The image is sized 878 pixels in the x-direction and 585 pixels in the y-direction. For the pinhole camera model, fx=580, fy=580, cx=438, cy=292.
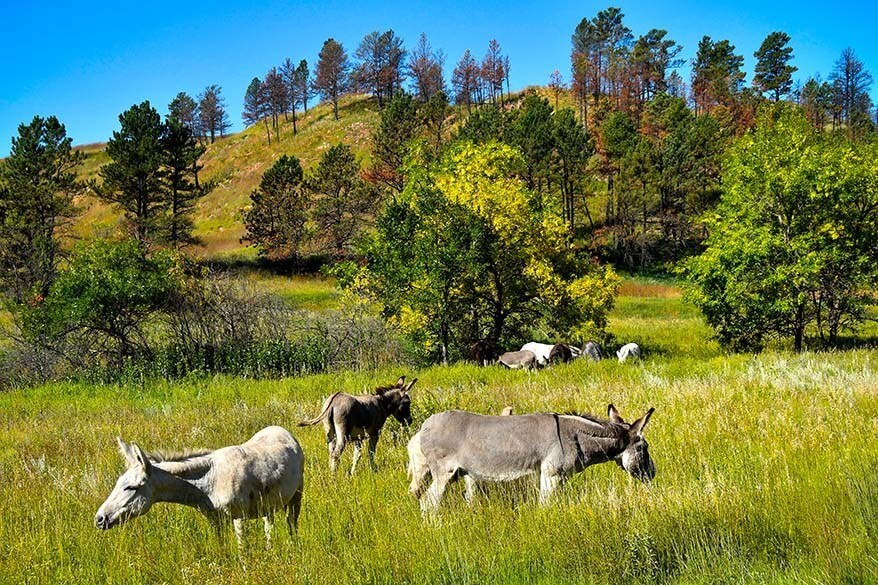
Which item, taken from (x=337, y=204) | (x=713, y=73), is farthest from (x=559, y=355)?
(x=713, y=73)

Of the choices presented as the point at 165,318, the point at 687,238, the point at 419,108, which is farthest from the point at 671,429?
the point at 687,238

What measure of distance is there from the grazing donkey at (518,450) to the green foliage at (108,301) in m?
16.9

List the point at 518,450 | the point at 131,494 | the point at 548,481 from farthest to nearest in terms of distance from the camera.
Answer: the point at 518,450 → the point at 548,481 → the point at 131,494

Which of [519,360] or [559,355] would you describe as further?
[559,355]

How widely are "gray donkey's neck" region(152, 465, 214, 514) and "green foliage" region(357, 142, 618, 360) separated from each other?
16212 mm

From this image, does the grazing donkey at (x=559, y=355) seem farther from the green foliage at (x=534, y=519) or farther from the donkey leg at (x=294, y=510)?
the donkey leg at (x=294, y=510)

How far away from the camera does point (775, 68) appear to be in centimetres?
8894

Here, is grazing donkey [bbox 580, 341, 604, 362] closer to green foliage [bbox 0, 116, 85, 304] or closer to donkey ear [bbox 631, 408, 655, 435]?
donkey ear [bbox 631, 408, 655, 435]

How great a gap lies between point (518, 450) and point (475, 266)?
15430mm

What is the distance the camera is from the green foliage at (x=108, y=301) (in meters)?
19.7

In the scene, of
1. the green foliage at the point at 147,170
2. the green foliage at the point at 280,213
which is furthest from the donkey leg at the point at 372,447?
the green foliage at the point at 280,213

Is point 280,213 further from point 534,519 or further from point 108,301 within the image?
point 534,519

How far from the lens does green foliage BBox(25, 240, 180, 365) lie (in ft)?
64.7

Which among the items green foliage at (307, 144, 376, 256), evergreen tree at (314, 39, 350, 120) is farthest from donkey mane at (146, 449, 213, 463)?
evergreen tree at (314, 39, 350, 120)
